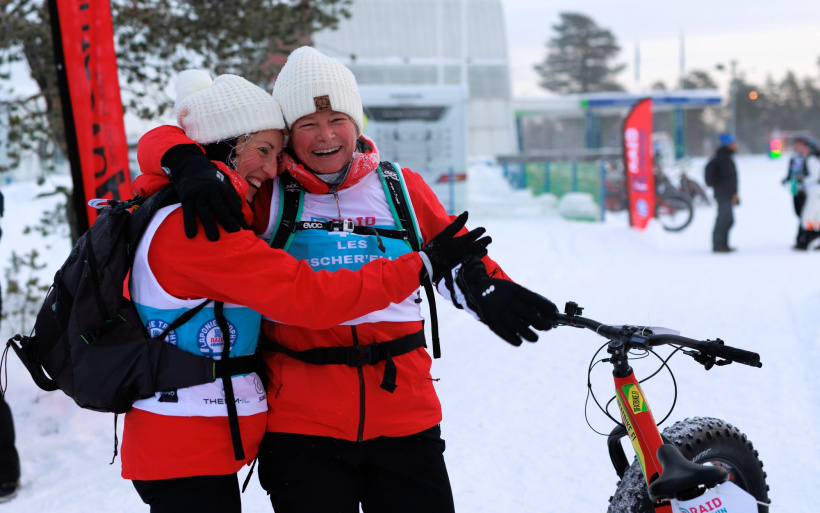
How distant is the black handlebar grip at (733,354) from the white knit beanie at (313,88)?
3.89 feet

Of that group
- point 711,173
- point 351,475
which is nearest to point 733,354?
point 351,475

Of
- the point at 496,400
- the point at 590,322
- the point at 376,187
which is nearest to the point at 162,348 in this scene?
the point at 376,187

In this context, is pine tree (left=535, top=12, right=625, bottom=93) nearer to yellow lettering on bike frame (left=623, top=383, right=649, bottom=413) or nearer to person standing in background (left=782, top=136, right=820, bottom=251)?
person standing in background (left=782, top=136, right=820, bottom=251)

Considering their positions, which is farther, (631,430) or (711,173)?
(711,173)

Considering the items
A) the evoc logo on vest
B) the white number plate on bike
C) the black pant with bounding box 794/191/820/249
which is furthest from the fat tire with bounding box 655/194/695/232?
the evoc logo on vest

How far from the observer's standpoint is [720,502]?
2.00 meters

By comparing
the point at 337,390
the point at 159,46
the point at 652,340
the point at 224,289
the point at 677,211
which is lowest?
the point at 677,211

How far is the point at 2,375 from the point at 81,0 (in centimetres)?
269

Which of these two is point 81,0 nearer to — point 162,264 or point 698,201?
point 162,264

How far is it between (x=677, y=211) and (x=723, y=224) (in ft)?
9.62

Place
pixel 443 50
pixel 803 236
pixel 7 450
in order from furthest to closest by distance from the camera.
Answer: pixel 443 50, pixel 803 236, pixel 7 450

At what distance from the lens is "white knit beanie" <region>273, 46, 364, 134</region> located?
6.98 feet

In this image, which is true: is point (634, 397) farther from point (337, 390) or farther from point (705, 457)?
point (337, 390)

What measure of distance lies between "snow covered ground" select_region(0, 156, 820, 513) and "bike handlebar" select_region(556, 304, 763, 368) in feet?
5.32
